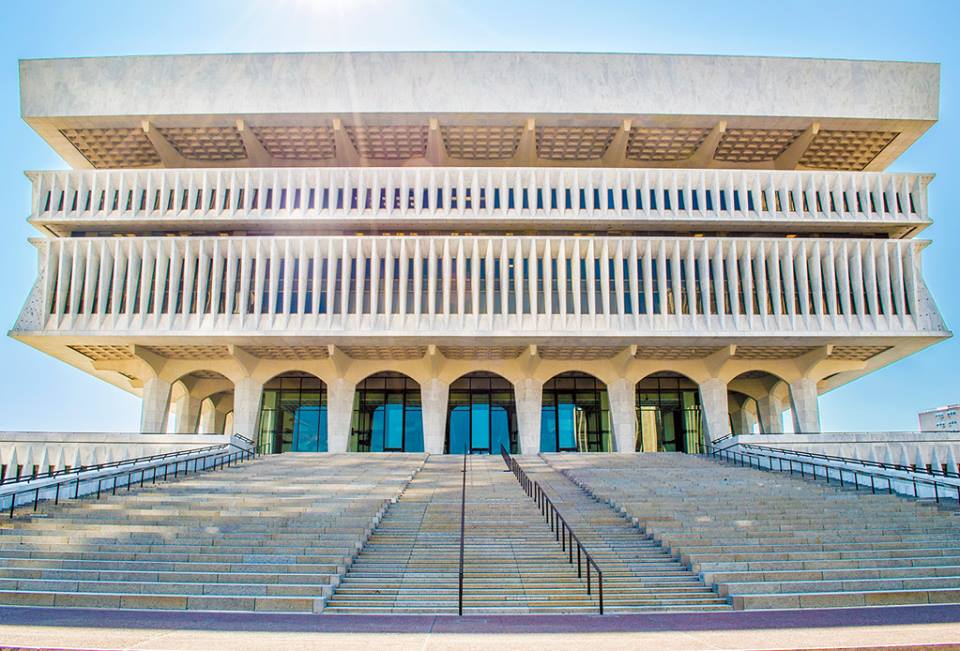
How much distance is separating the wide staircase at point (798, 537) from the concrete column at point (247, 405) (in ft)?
73.9

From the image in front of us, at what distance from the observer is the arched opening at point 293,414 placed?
44.6 meters

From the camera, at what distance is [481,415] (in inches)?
1774

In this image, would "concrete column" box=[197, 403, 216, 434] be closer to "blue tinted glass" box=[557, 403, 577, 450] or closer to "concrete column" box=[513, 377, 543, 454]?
"concrete column" box=[513, 377, 543, 454]

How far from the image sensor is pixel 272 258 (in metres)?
38.9

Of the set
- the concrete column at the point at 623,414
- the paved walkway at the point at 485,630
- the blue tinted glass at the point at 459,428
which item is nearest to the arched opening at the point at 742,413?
the concrete column at the point at 623,414

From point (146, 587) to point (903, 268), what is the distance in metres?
38.9

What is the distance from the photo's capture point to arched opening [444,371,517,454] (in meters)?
44.2

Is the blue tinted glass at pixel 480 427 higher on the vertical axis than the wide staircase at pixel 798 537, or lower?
higher

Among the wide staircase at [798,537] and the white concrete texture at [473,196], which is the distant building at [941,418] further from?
the wide staircase at [798,537]

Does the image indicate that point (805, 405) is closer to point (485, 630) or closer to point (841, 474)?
point (841, 474)

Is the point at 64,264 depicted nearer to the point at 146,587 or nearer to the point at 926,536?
the point at 146,587

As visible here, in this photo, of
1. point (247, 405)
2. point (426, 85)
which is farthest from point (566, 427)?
point (426, 85)

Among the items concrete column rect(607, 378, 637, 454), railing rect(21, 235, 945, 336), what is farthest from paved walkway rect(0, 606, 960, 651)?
concrete column rect(607, 378, 637, 454)

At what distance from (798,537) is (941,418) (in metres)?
161
